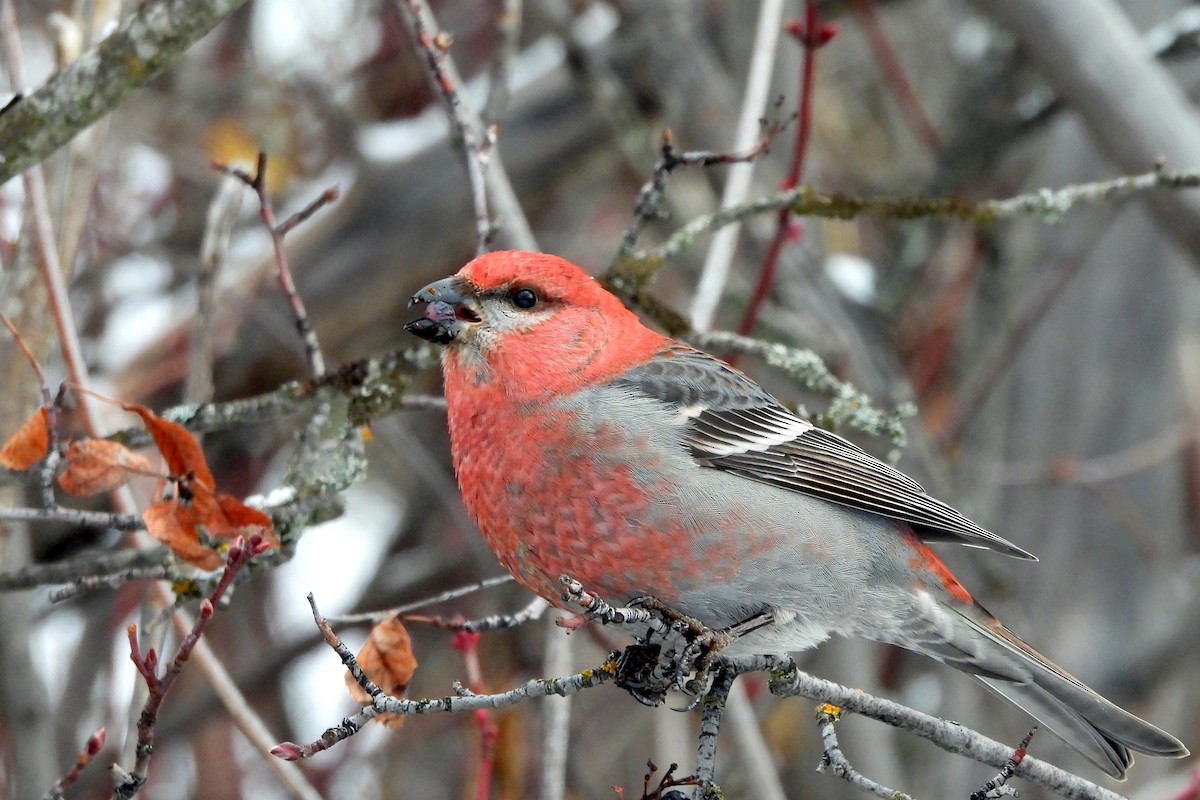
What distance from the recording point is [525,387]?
342 cm

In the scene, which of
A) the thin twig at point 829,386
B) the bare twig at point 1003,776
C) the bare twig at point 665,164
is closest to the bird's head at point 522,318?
the bare twig at point 665,164

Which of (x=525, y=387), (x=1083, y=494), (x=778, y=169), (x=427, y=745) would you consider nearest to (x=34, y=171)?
(x=525, y=387)

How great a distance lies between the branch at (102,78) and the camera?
2762 mm

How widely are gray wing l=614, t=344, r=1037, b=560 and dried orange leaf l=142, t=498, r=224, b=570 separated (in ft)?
4.12

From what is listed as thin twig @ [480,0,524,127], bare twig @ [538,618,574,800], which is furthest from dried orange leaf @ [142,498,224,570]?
thin twig @ [480,0,524,127]

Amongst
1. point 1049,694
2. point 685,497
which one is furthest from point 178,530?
point 1049,694

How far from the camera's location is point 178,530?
2.92 meters

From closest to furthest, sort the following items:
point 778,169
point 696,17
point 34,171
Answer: point 34,171, point 778,169, point 696,17

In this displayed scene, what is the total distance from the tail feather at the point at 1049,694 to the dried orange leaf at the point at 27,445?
Answer: 251 centimetres

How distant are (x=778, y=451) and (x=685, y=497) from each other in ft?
1.73

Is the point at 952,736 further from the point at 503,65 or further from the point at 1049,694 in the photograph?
the point at 503,65

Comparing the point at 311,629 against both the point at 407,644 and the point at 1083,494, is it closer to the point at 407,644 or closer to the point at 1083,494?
the point at 407,644

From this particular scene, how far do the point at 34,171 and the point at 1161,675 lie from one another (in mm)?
5145

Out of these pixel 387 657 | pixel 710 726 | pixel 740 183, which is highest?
pixel 740 183
